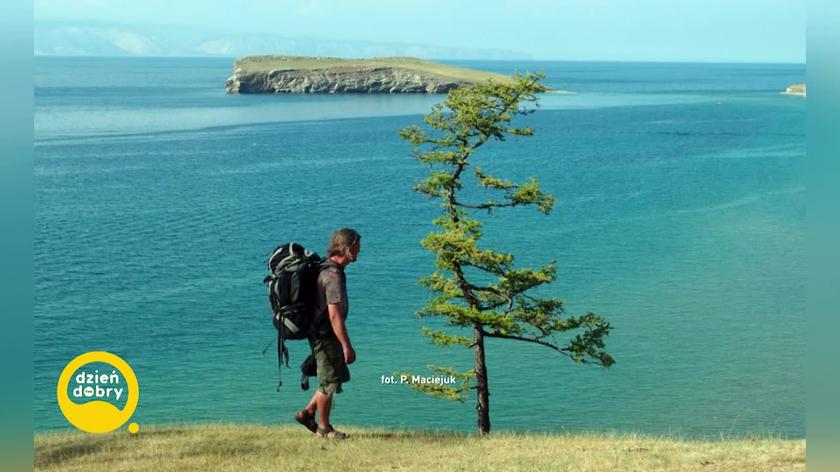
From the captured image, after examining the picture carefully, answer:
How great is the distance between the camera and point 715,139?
82.8 meters

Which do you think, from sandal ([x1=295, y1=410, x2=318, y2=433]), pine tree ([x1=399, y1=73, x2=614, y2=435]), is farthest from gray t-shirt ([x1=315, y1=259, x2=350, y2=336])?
pine tree ([x1=399, y1=73, x2=614, y2=435])

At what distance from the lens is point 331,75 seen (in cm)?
10006

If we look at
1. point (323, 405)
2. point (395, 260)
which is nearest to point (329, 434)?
point (323, 405)

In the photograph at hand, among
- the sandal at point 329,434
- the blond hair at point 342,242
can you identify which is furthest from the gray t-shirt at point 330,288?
the sandal at point 329,434

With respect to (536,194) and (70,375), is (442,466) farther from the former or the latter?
(536,194)

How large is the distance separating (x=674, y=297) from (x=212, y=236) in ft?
64.1

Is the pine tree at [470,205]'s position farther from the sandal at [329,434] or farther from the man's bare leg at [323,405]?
the man's bare leg at [323,405]

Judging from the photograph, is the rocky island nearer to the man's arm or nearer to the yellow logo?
the yellow logo

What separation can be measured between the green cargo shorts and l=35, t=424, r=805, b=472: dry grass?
28.6 inches

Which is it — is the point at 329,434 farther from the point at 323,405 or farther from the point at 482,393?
the point at 482,393

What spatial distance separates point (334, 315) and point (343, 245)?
664mm

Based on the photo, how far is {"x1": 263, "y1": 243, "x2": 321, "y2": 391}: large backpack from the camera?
33.6 ft
